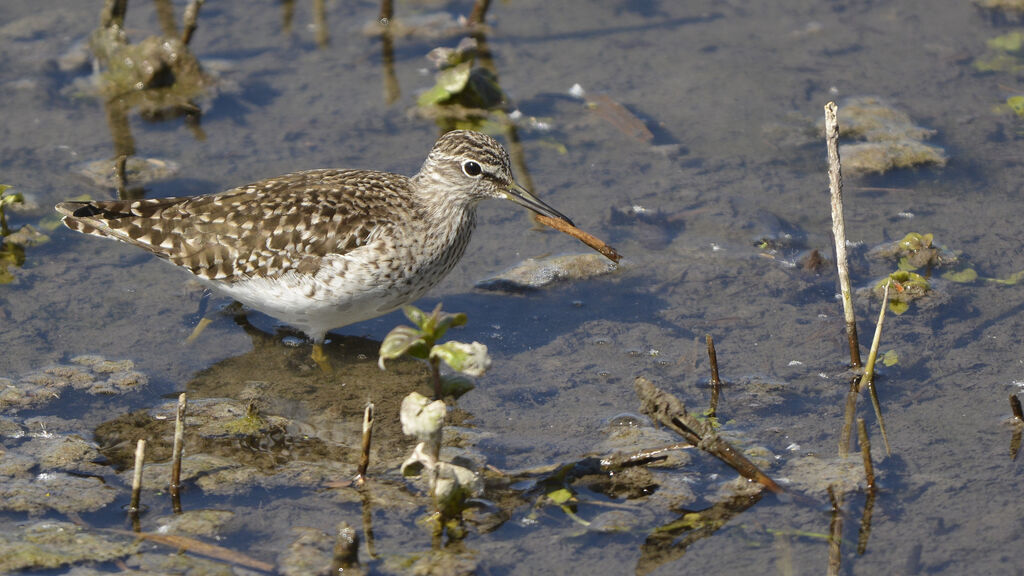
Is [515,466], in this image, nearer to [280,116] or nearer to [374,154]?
[374,154]

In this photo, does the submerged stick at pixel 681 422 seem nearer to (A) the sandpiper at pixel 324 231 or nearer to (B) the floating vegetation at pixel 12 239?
(A) the sandpiper at pixel 324 231

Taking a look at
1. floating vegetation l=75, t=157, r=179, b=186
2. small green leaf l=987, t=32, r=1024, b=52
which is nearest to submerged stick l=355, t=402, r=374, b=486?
floating vegetation l=75, t=157, r=179, b=186

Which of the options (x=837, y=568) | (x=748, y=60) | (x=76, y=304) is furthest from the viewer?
(x=748, y=60)

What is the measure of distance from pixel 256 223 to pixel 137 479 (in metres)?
1.98

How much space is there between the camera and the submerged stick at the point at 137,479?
17.6 feet

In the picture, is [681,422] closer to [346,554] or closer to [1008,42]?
[346,554]

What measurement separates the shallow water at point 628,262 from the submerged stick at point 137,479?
3.8 inches

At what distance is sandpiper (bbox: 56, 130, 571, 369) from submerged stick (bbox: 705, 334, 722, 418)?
135 cm

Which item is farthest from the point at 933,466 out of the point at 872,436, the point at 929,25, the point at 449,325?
the point at 929,25

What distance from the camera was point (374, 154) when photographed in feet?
29.9

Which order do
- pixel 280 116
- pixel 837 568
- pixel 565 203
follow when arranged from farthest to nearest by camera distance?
pixel 280 116 → pixel 565 203 → pixel 837 568

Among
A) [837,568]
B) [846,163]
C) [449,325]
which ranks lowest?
[837,568]

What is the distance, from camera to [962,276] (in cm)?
767

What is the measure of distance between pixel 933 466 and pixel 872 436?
1.21ft
